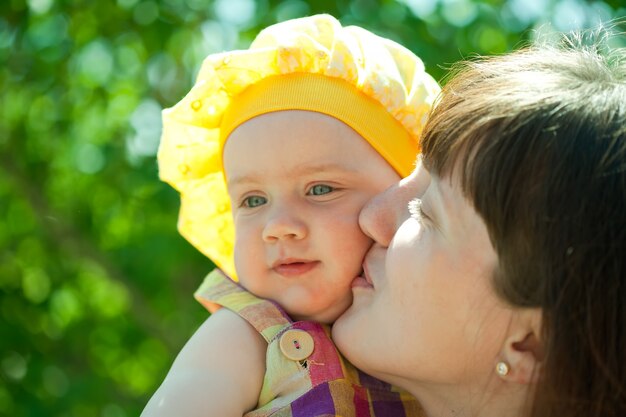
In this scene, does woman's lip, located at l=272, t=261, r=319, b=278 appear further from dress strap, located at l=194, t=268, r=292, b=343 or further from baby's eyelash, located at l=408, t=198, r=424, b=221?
baby's eyelash, located at l=408, t=198, r=424, b=221

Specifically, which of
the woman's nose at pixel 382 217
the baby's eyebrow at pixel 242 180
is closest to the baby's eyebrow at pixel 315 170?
the baby's eyebrow at pixel 242 180

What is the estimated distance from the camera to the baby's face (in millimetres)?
1901

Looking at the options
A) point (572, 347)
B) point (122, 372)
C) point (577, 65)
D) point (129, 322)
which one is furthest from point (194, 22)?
point (572, 347)

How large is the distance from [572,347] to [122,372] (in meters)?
4.27

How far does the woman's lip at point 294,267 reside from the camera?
6.29 ft

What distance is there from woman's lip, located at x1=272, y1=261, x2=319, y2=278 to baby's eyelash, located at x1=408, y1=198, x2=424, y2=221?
26 centimetres

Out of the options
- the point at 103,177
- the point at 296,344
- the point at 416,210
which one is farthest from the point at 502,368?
the point at 103,177

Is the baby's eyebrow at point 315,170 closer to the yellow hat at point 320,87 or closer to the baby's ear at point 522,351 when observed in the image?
the yellow hat at point 320,87

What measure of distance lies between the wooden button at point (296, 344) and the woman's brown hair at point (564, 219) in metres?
0.45

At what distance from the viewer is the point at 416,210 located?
1729mm

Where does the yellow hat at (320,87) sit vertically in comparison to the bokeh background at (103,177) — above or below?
above

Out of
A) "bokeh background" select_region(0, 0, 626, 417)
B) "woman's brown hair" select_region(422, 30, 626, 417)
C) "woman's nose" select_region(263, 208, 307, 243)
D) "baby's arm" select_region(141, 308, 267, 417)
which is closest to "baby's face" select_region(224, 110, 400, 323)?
"woman's nose" select_region(263, 208, 307, 243)

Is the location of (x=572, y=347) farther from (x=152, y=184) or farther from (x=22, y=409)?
(x=22, y=409)

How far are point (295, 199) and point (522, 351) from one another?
1.96 feet
